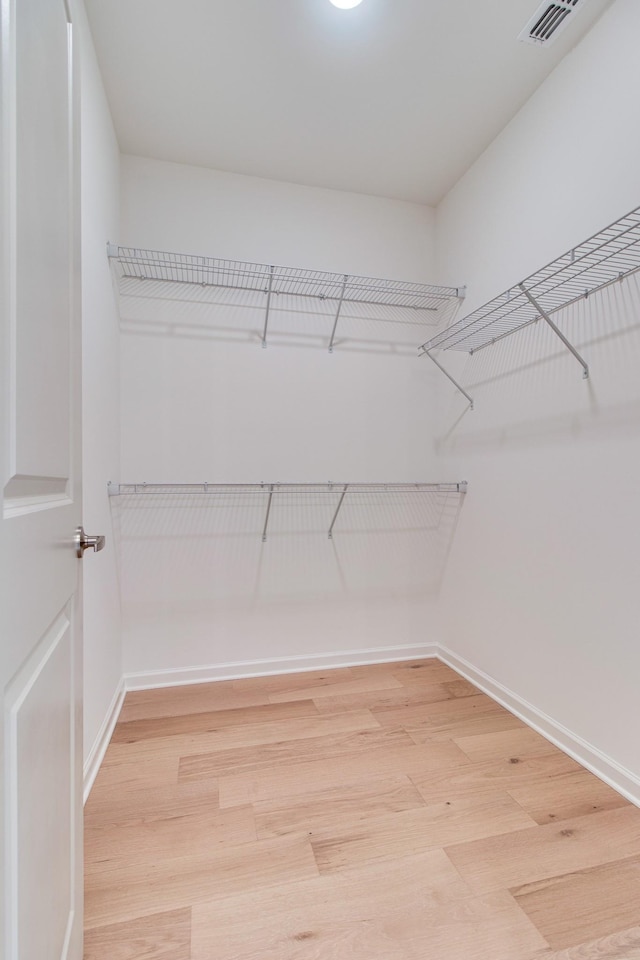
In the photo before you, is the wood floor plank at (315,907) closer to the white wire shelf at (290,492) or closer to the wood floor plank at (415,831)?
the wood floor plank at (415,831)

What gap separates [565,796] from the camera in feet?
4.70

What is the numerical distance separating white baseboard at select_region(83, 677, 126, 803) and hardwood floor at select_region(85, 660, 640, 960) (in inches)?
1.0

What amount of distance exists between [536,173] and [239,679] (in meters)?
2.61

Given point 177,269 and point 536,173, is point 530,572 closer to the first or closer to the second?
point 536,173

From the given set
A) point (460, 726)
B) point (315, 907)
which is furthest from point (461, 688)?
point (315, 907)

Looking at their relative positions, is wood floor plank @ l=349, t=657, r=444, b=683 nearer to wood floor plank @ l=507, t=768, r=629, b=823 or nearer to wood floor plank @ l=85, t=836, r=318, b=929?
wood floor plank @ l=507, t=768, r=629, b=823

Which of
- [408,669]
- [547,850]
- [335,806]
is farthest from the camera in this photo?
[408,669]

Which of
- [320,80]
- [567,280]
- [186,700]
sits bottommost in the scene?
[186,700]

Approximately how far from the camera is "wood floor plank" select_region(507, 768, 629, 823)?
1.37 meters

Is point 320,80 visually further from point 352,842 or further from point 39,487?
point 352,842

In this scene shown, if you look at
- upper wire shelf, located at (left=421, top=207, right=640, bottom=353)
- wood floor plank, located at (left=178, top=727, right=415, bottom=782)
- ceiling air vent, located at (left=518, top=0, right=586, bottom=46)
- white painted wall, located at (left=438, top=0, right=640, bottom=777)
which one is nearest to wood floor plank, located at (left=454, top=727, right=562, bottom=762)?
white painted wall, located at (left=438, top=0, right=640, bottom=777)

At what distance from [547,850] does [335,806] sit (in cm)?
60

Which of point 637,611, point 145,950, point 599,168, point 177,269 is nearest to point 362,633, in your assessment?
point 637,611

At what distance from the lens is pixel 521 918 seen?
1042mm
